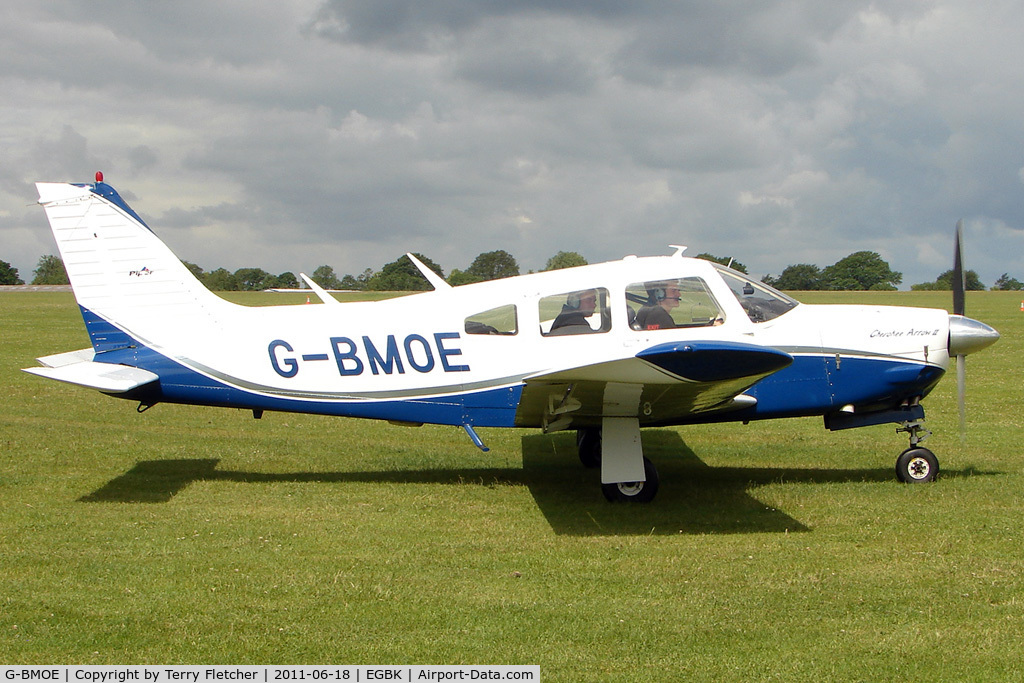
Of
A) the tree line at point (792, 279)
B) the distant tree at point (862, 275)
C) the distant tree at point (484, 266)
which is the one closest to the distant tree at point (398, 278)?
the tree line at point (792, 279)

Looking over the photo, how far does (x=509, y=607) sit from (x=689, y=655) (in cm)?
113

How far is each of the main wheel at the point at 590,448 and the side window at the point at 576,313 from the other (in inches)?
78.7

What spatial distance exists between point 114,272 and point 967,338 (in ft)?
26.2

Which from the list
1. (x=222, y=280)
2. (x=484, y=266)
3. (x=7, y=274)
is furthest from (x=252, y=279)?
(x=484, y=266)

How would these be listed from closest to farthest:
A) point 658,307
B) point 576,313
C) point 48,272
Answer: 1. point 658,307
2. point 576,313
3. point 48,272

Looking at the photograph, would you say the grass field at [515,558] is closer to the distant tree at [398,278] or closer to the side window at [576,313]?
the side window at [576,313]

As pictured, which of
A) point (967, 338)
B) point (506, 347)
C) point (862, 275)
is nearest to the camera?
point (506, 347)

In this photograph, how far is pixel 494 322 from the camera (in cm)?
745

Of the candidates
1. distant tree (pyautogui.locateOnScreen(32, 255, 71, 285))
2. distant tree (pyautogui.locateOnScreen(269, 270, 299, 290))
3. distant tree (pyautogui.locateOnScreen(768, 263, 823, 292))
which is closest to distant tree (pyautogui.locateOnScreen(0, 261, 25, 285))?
distant tree (pyautogui.locateOnScreen(32, 255, 71, 285))

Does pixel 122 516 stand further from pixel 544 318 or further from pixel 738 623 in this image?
pixel 738 623

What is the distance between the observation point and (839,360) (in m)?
7.54

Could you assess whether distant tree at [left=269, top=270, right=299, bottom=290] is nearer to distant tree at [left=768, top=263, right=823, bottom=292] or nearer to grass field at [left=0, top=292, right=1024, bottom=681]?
distant tree at [left=768, top=263, right=823, bottom=292]

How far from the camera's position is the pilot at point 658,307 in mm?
7098

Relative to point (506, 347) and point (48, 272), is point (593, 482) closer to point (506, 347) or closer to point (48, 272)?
point (506, 347)
